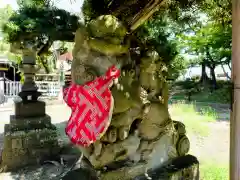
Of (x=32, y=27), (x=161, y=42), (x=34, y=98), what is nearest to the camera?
(x=32, y=27)

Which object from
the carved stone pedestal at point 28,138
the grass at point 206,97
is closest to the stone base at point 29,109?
the carved stone pedestal at point 28,138

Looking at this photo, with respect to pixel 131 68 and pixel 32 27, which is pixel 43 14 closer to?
pixel 32 27

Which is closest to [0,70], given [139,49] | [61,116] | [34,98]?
[61,116]

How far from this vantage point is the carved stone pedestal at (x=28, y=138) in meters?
3.66

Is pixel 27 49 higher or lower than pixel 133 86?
higher

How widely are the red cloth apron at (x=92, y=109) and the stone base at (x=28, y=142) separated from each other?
2665mm

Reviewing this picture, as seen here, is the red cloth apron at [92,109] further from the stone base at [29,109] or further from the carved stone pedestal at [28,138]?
the stone base at [29,109]

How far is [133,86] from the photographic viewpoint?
5.17ft

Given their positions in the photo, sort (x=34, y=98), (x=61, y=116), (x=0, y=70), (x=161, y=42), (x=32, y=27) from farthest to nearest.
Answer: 1. (x=0, y=70)
2. (x=61, y=116)
3. (x=34, y=98)
4. (x=161, y=42)
5. (x=32, y=27)

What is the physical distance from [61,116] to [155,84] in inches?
272

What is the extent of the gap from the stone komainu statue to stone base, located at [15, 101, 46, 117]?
2.84 metres

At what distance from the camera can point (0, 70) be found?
567 inches

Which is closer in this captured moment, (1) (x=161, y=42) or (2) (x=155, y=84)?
(2) (x=155, y=84)

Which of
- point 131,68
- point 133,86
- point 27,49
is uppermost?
point 27,49
